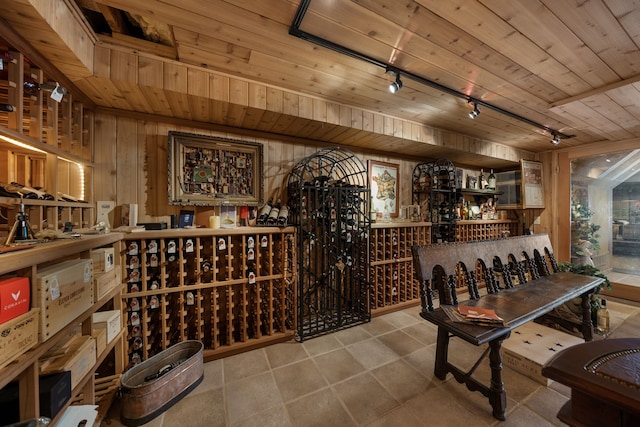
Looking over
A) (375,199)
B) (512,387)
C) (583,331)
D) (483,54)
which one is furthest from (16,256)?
(583,331)

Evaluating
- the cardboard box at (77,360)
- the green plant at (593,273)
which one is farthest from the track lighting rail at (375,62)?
the cardboard box at (77,360)

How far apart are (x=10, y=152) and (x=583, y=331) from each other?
5.09 metres

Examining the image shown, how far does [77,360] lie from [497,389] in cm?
252

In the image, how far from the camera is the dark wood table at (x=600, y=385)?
2.25ft

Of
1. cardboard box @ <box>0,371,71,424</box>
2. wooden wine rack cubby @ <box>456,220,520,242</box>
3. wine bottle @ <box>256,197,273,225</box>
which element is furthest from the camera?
wooden wine rack cubby @ <box>456,220,520,242</box>

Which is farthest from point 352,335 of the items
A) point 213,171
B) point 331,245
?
point 213,171

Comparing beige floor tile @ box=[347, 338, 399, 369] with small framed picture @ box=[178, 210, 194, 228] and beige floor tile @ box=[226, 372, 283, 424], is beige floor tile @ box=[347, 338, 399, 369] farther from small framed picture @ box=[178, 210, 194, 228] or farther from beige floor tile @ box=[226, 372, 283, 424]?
small framed picture @ box=[178, 210, 194, 228]

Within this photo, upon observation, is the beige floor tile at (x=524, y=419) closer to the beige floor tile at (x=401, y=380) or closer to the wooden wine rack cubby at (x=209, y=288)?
the beige floor tile at (x=401, y=380)

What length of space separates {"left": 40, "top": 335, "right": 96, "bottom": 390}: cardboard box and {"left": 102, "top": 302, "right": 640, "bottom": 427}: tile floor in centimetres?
52

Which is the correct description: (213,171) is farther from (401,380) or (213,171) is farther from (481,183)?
(481,183)

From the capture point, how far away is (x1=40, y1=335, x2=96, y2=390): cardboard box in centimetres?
113

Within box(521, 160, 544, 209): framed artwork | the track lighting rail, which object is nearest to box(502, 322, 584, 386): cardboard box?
the track lighting rail

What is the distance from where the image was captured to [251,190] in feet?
8.45

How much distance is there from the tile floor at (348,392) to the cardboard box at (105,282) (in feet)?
2.70
